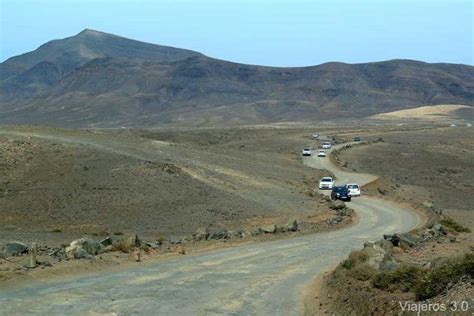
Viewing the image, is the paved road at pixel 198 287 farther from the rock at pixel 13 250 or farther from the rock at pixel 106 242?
the rock at pixel 13 250

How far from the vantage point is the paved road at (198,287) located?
606 inches

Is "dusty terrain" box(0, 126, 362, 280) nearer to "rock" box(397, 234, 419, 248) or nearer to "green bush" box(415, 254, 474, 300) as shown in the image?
"rock" box(397, 234, 419, 248)

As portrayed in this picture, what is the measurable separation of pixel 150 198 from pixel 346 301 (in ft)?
98.5

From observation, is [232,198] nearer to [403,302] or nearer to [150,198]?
[150,198]

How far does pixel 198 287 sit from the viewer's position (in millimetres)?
18047

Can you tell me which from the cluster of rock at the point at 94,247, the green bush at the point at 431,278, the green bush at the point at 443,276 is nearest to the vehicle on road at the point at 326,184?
the cluster of rock at the point at 94,247

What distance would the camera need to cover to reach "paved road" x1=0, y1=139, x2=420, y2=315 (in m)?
15.4

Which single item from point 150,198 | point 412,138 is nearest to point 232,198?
point 150,198

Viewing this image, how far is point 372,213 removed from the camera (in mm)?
44094

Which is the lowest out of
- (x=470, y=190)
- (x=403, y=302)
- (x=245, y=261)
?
(x=470, y=190)

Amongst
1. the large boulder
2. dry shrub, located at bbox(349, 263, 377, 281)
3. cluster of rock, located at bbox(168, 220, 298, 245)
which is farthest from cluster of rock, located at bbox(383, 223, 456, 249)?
dry shrub, located at bbox(349, 263, 377, 281)

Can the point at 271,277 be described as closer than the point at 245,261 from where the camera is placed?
Yes

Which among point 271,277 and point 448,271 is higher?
point 448,271

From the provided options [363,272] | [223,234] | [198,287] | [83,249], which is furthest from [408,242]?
[83,249]
